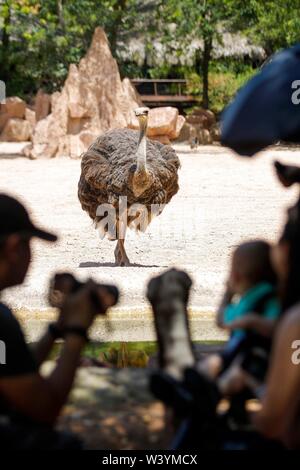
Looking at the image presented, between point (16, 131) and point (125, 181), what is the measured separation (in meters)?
12.9

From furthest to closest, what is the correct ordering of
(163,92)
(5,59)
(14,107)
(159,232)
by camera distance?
(163,92) → (5,59) → (14,107) → (159,232)

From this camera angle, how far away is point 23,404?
2117 mm

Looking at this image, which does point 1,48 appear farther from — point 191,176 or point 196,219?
point 196,219

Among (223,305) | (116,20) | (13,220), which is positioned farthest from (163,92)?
(13,220)

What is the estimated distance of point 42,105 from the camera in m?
18.3

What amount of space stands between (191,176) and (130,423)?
11.2 metres

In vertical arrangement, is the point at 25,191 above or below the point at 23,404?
below

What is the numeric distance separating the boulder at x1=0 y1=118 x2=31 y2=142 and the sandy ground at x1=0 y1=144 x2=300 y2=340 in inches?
138

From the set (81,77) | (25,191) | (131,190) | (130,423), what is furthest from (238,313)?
(81,77)

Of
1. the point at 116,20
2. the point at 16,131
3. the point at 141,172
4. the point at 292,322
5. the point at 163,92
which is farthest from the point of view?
the point at 163,92

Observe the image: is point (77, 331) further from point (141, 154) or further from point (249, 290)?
point (141, 154)

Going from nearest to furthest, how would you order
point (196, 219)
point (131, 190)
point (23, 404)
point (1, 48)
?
1. point (23, 404)
2. point (131, 190)
3. point (196, 219)
4. point (1, 48)

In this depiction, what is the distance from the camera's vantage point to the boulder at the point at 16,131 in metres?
19.7

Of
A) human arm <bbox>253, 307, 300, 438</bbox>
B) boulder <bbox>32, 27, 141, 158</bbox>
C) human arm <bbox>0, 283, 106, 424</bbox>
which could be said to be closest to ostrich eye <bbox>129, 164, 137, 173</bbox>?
human arm <bbox>0, 283, 106, 424</bbox>
